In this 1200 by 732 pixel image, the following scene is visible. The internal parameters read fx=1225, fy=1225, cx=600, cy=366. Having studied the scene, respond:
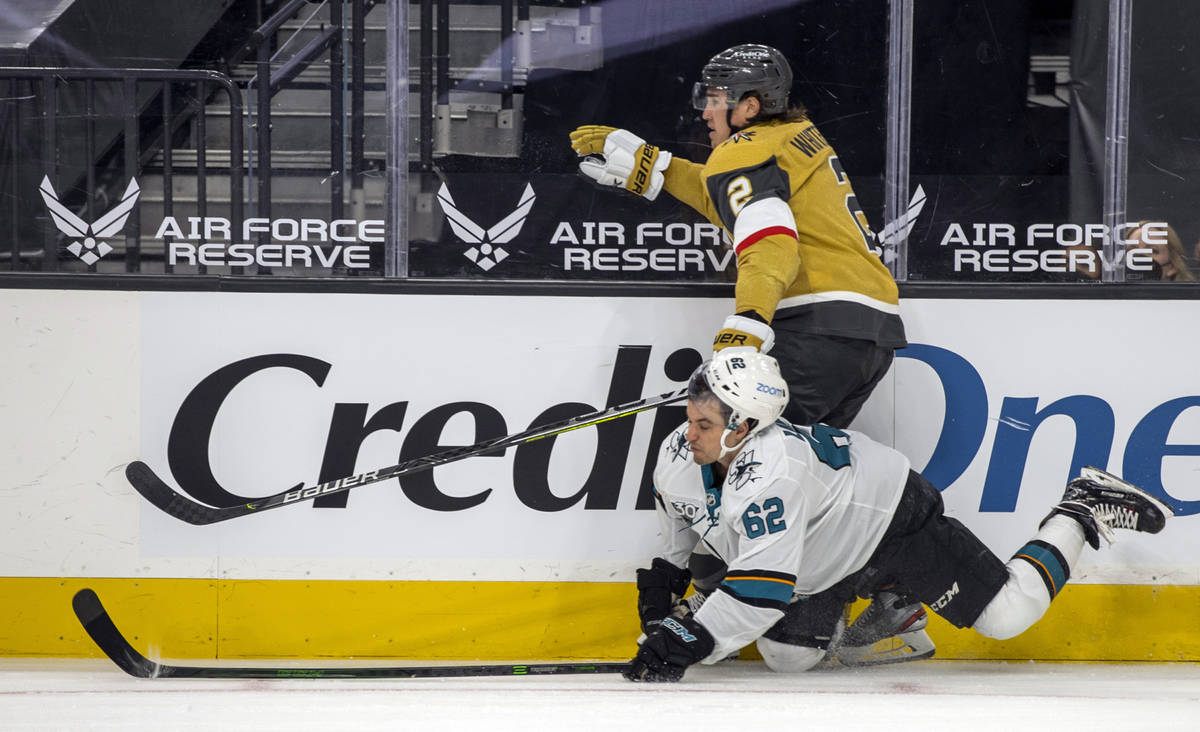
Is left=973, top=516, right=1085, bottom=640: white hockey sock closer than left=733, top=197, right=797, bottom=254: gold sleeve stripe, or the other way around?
left=733, top=197, right=797, bottom=254: gold sleeve stripe

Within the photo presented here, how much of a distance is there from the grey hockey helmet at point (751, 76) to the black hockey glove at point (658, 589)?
109 cm

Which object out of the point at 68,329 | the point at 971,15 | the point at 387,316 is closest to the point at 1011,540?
the point at 971,15

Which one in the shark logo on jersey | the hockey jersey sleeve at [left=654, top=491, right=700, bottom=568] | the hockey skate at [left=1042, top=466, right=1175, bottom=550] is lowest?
the hockey jersey sleeve at [left=654, top=491, right=700, bottom=568]

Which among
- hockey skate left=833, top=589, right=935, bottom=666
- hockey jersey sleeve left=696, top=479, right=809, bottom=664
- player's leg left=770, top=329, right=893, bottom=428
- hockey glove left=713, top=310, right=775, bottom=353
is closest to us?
hockey jersey sleeve left=696, top=479, right=809, bottom=664

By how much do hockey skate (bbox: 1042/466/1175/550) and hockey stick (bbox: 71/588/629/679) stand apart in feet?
3.78

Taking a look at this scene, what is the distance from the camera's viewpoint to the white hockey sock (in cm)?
282

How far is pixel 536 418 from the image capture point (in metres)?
3.08

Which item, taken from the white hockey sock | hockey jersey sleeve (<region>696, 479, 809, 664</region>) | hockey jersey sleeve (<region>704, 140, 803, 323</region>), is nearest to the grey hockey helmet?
hockey jersey sleeve (<region>704, 140, 803, 323</region>)

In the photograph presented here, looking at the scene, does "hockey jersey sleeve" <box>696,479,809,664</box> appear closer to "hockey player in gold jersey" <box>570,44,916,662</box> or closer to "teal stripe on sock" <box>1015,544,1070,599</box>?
"hockey player in gold jersey" <box>570,44,916,662</box>

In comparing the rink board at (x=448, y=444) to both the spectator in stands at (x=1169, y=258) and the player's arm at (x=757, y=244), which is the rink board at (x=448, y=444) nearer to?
the spectator in stands at (x=1169, y=258)

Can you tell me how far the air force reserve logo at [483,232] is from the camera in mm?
3080

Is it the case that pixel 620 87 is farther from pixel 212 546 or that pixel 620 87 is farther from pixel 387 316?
pixel 212 546

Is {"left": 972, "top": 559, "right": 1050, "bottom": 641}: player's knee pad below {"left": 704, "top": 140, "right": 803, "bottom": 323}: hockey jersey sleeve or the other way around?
below

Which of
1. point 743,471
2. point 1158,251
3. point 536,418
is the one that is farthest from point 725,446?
point 1158,251
